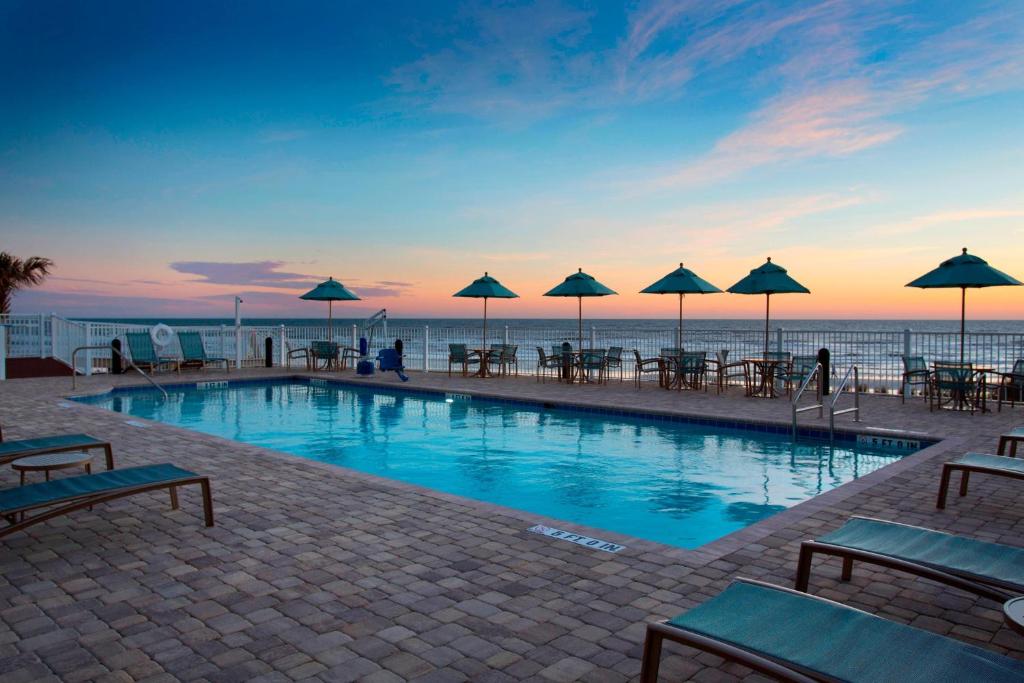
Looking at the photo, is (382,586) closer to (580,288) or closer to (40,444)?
(40,444)

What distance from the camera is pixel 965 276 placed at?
937 centimetres

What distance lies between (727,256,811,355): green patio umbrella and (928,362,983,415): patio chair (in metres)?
2.58

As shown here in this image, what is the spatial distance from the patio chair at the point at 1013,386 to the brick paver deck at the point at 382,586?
5.36m

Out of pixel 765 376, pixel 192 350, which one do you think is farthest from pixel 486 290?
pixel 192 350

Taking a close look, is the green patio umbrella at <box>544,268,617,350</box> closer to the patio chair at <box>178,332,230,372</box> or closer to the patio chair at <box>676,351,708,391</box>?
the patio chair at <box>676,351,708,391</box>

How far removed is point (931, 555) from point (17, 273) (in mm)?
26222

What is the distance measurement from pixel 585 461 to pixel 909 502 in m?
3.40

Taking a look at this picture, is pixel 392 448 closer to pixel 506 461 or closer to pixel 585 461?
pixel 506 461

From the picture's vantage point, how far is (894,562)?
2555 millimetres

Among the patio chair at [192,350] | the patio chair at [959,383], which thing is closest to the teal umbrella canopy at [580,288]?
the patio chair at [959,383]

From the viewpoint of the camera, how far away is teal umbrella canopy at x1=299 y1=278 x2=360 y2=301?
1650cm

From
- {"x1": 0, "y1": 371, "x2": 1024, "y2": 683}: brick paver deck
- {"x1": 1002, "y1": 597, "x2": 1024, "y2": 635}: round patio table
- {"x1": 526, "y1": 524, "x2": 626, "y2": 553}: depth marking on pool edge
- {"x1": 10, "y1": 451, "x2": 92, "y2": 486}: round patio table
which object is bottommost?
{"x1": 526, "y1": 524, "x2": 626, "y2": 553}: depth marking on pool edge

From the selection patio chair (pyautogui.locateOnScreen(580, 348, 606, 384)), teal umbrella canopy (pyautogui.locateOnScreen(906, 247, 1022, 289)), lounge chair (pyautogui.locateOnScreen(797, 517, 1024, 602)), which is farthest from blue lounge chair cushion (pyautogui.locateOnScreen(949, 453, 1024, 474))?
patio chair (pyautogui.locateOnScreen(580, 348, 606, 384))

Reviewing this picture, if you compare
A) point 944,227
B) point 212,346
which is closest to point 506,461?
point 212,346
